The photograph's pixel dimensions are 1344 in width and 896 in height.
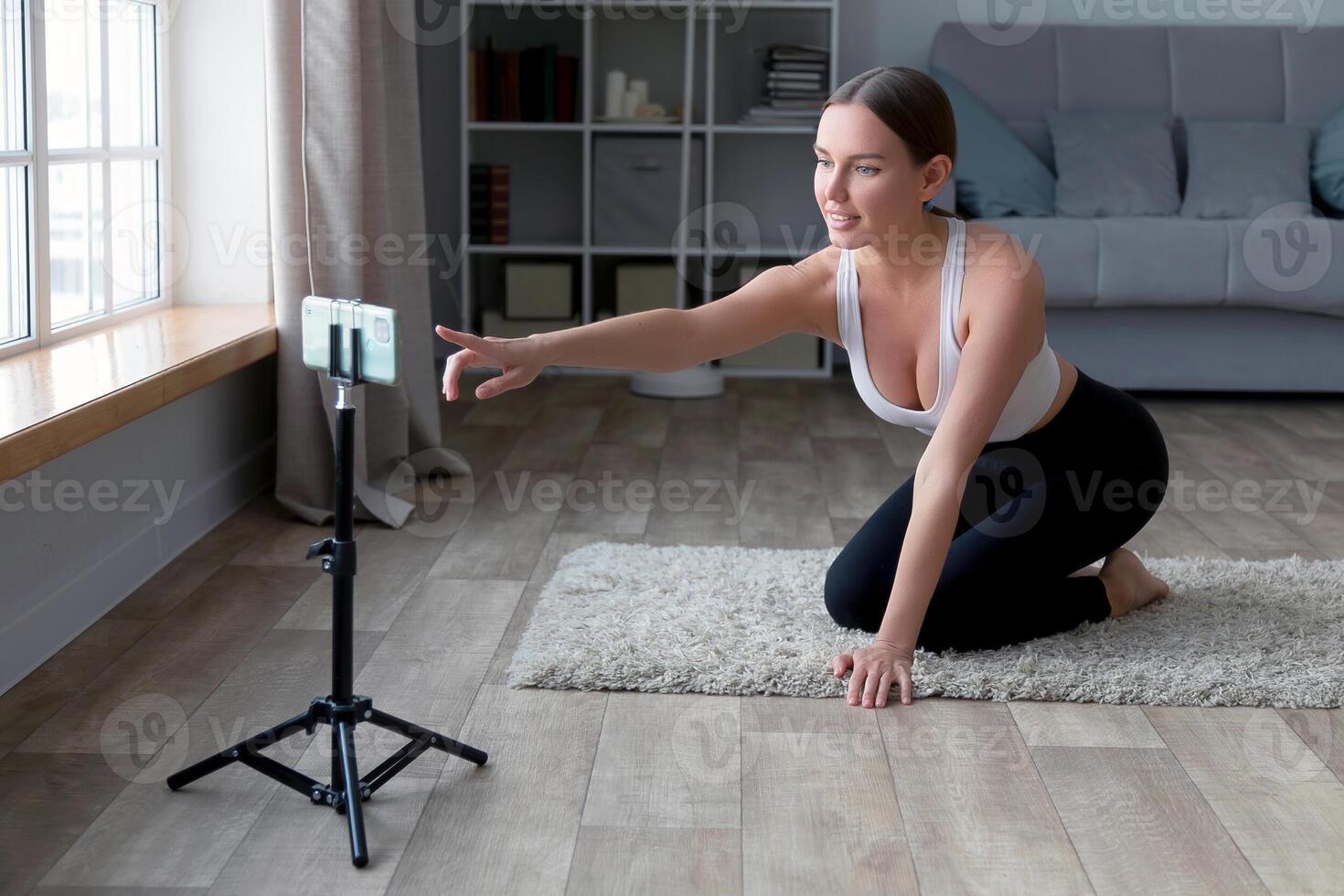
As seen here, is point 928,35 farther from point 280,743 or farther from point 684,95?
point 280,743

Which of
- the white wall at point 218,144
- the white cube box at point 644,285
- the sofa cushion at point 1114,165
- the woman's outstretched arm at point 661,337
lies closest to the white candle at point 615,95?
the white cube box at point 644,285

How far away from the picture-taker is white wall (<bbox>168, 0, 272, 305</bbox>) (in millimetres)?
2787

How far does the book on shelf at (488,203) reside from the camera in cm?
457

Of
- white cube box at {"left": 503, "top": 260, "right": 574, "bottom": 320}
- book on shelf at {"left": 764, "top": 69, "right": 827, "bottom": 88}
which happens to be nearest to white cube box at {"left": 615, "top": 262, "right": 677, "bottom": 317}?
white cube box at {"left": 503, "top": 260, "right": 574, "bottom": 320}

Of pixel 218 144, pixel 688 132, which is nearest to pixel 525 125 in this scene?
pixel 688 132

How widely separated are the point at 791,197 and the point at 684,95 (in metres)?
0.65

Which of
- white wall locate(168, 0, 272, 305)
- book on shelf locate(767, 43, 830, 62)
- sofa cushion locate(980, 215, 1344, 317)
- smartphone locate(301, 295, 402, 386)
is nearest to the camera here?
smartphone locate(301, 295, 402, 386)

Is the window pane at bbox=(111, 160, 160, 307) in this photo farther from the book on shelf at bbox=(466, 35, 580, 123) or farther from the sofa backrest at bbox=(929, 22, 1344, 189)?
the sofa backrest at bbox=(929, 22, 1344, 189)

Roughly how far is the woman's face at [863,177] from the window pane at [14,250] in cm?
129

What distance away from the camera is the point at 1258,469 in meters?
3.29

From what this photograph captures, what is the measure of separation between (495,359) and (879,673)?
0.67m

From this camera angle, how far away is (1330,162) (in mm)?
4297

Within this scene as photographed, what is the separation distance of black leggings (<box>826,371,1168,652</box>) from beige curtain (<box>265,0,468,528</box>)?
1.01 meters

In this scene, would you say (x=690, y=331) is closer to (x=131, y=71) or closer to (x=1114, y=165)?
(x=131, y=71)
